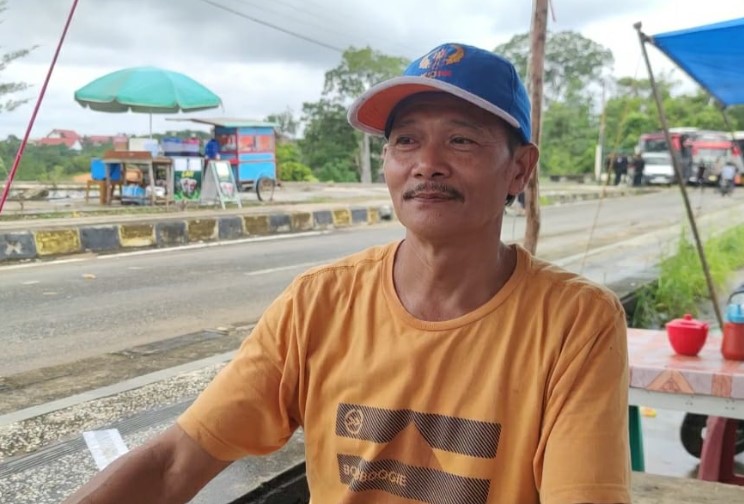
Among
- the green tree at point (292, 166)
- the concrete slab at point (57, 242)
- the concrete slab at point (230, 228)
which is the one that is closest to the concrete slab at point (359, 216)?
the concrete slab at point (230, 228)

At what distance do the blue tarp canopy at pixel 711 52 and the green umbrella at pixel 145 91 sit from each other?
10.3 metres

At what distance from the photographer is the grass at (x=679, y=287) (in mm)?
6133

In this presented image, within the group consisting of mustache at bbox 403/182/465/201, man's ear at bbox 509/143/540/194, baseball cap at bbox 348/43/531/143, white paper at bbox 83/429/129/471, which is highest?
baseball cap at bbox 348/43/531/143

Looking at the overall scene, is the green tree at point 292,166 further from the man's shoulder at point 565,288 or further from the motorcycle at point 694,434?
the man's shoulder at point 565,288

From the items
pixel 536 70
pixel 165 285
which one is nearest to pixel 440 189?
pixel 536 70

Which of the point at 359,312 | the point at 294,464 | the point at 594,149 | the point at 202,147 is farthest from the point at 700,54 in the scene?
the point at 594,149

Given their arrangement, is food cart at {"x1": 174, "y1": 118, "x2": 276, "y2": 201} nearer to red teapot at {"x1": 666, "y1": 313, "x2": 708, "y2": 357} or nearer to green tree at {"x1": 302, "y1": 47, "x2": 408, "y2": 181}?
green tree at {"x1": 302, "y1": 47, "x2": 408, "y2": 181}

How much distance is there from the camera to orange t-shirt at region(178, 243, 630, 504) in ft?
4.07

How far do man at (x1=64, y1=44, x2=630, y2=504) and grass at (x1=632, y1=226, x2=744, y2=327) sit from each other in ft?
15.5

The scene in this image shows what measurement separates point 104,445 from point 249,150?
513 inches

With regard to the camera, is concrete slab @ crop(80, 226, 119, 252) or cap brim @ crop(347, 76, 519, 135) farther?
concrete slab @ crop(80, 226, 119, 252)

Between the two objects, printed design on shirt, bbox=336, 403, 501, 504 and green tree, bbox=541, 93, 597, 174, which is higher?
green tree, bbox=541, 93, 597, 174

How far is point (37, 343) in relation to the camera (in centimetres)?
463

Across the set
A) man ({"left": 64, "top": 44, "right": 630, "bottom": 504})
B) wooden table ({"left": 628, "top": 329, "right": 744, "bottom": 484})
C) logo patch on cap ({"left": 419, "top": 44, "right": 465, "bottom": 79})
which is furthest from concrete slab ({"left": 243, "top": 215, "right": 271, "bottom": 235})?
logo patch on cap ({"left": 419, "top": 44, "right": 465, "bottom": 79})
